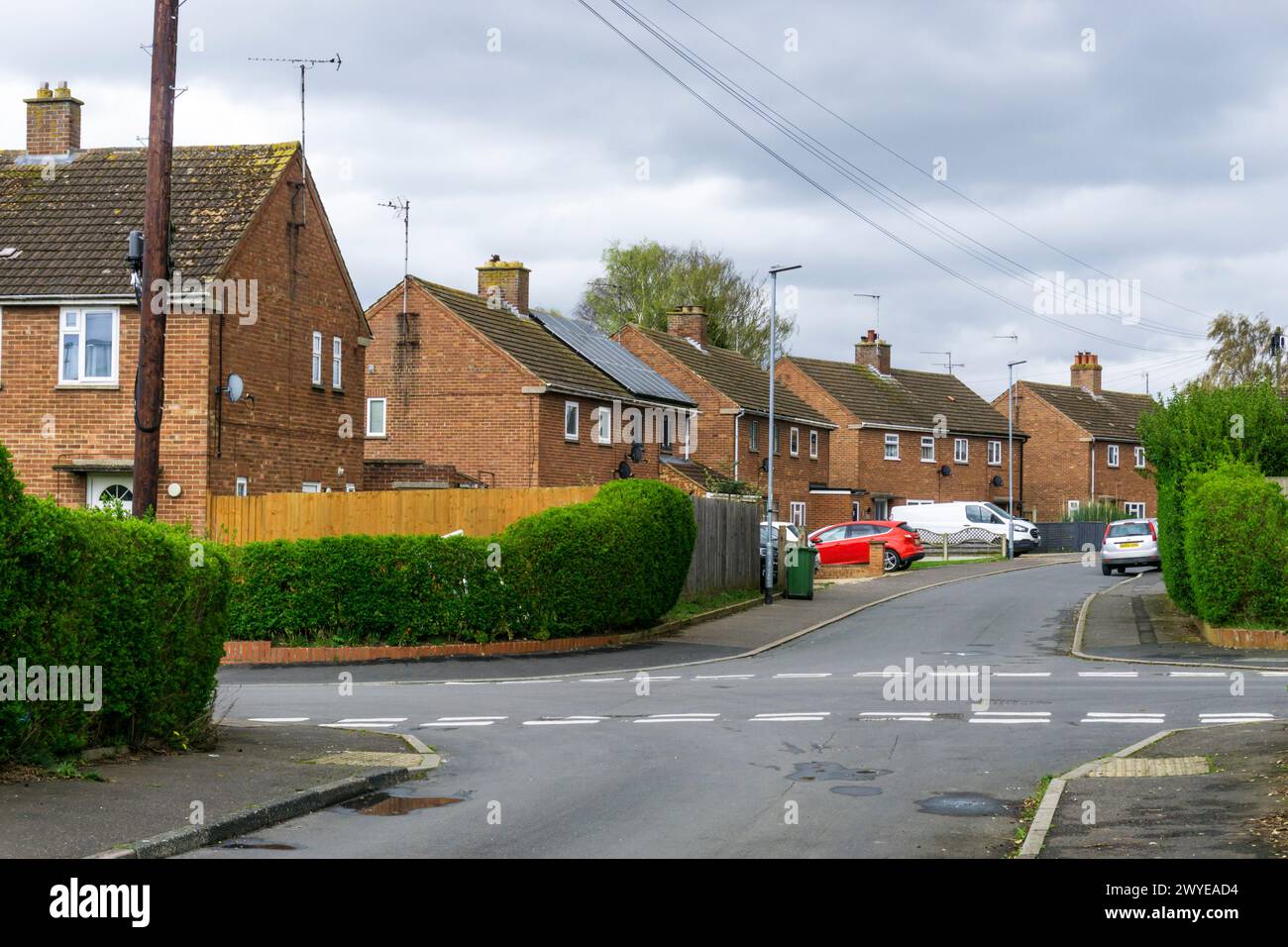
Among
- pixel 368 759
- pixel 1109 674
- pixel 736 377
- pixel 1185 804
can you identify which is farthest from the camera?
pixel 736 377

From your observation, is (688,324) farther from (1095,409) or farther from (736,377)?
(1095,409)

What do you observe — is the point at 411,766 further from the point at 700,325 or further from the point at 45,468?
the point at 700,325

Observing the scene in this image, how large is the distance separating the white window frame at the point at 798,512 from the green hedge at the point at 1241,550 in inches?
1401

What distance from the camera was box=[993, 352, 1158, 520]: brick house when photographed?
78312 mm

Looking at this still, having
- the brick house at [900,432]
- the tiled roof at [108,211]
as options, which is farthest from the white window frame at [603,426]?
the brick house at [900,432]

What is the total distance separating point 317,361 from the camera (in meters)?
34.1

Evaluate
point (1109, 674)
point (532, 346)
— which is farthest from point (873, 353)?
point (1109, 674)

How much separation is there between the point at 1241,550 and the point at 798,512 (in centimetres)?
3745

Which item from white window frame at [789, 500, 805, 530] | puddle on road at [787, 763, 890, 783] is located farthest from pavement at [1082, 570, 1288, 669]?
white window frame at [789, 500, 805, 530]

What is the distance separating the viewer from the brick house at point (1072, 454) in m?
78.3

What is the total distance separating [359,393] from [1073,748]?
25.1m

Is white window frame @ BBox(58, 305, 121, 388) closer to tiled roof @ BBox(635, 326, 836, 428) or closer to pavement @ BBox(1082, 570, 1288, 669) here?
pavement @ BBox(1082, 570, 1288, 669)

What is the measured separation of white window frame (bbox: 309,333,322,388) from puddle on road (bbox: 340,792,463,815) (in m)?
23.2

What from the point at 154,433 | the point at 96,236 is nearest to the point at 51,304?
the point at 96,236
